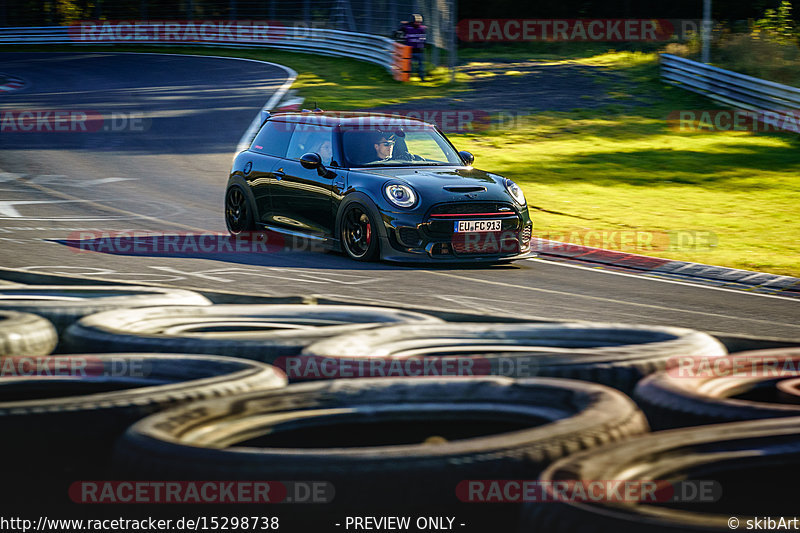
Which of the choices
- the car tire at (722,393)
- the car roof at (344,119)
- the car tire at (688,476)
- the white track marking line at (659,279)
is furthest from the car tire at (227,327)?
the car roof at (344,119)

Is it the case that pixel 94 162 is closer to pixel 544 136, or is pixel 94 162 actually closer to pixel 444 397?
pixel 544 136

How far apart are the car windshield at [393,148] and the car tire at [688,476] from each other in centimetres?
819

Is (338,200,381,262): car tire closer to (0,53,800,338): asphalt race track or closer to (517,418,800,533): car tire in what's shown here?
(0,53,800,338): asphalt race track

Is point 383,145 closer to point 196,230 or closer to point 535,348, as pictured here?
point 196,230

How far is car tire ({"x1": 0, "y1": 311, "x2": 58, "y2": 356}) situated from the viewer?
6082 mm

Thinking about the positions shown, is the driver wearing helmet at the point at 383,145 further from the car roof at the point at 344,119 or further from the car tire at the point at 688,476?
the car tire at the point at 688,476

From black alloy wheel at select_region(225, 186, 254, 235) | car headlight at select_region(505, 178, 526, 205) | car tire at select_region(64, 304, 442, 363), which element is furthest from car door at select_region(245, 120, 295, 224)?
car tire at select_region(64, 304, 442, 363)

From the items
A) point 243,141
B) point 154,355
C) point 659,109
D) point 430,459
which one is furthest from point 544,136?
point 430,459

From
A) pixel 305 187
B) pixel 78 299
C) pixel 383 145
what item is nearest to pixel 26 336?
pixel 78 299

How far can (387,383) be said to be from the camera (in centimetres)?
490

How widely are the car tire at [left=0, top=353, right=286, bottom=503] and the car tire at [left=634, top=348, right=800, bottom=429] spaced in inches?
75.4

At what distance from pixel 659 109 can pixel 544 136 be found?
5500mm

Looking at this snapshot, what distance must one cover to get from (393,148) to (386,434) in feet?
26.3

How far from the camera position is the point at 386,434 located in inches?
183
